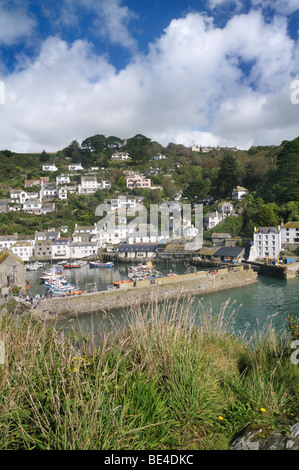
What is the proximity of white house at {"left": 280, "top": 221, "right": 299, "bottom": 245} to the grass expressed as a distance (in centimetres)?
2616

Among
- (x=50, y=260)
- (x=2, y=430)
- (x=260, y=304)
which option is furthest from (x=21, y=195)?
(x=2, y=430)

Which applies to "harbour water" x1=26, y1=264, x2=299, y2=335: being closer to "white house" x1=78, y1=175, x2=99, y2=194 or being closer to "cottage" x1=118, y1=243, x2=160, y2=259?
→ "cottage" x1=118, y1=243, x2=160, y2=259

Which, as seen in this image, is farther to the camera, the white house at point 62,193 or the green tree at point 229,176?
the white house at point 62,193

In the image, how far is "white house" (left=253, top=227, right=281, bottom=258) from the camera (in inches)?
1013

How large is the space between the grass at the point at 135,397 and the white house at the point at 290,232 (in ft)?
85.8

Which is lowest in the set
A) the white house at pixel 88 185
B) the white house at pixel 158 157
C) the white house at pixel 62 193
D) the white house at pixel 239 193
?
the white house at pixel 239 193

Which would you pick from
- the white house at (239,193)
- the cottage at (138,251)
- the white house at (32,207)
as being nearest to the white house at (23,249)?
the cottage at (138,251)

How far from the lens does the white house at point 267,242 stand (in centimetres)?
2573

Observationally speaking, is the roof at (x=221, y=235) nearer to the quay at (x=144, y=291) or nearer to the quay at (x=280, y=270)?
the quay at (x=280, y=270)

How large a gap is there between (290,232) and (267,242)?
289cm

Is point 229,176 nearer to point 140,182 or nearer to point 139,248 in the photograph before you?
point 140,182

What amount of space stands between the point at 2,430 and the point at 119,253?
104 ft

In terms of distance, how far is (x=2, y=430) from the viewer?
210cm
